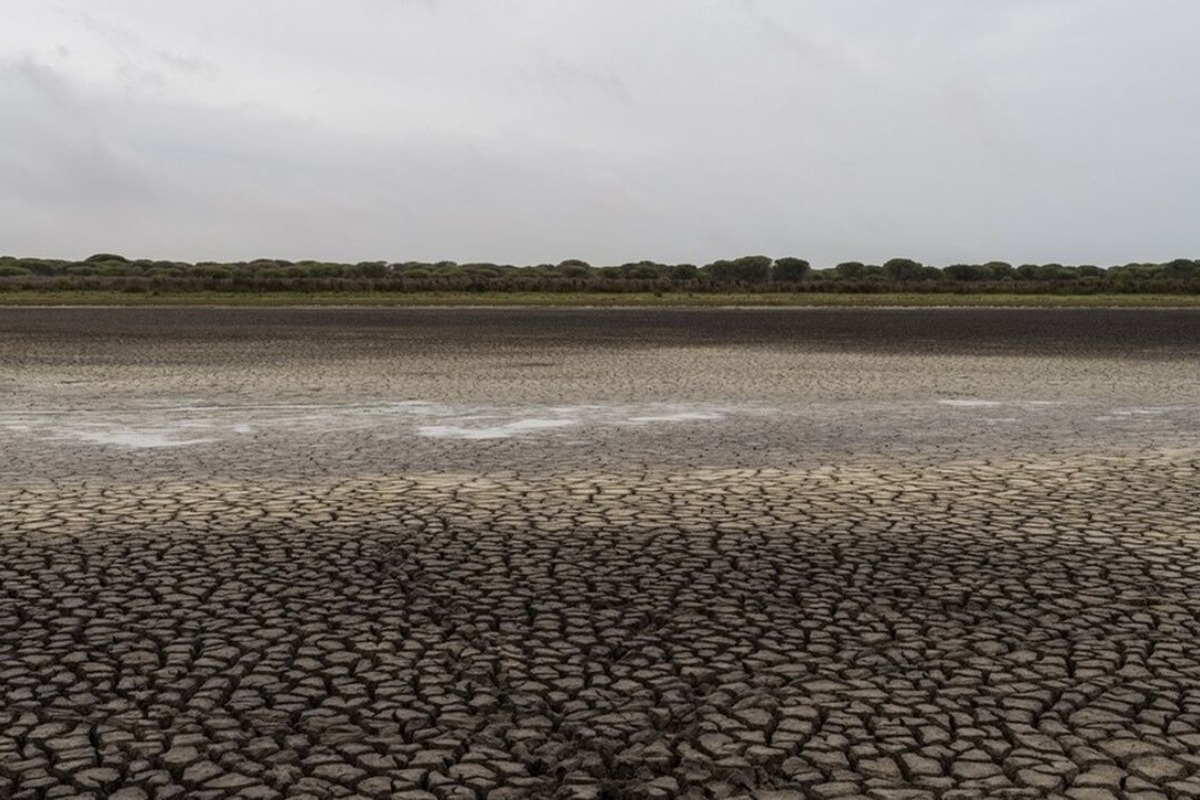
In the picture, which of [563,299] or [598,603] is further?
[563,299]

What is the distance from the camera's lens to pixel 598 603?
6.70m

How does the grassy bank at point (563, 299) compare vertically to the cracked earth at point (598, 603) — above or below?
below

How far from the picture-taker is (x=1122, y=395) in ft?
60.7

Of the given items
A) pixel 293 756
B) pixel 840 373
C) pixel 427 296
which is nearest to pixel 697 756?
pixel 293 756

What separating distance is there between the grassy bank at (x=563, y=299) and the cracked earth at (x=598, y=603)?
51.8 m

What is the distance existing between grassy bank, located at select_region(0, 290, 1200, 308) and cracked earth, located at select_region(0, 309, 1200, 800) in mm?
51847

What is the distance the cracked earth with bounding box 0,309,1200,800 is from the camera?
15.0 feet

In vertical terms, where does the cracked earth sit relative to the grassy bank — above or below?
above

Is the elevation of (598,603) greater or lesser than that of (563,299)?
greater

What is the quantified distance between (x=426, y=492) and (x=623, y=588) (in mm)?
3425

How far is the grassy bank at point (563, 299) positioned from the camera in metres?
66.9

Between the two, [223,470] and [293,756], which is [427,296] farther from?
[293,756]

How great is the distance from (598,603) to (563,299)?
64225 millimetres

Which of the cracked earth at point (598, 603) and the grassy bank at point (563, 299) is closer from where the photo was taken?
the cracked earth at point (598, 603)
